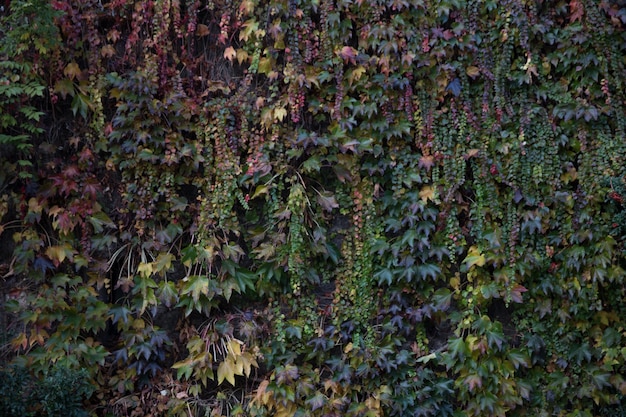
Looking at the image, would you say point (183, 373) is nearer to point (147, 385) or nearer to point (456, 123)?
point (147, 385)

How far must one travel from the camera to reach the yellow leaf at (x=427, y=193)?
3.72 m

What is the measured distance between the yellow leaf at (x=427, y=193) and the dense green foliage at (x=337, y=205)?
0.8 inches

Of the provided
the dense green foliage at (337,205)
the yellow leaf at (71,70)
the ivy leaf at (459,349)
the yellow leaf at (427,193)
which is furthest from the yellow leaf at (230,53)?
the ivy leaf at (459,349)

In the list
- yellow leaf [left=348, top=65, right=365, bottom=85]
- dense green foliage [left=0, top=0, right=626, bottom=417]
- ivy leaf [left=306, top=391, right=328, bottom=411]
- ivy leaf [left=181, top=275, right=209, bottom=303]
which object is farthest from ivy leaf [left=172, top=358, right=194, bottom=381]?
yellow leaf [left=348, top=65, right=365, bottom=85]

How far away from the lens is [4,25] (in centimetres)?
360

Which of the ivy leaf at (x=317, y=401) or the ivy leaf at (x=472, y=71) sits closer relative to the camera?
the ivy leaf at (x=317, y=401)

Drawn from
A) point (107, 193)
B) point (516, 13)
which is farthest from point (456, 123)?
point (107, 193)

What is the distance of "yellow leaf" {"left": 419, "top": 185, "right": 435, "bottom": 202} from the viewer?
372 centimetres

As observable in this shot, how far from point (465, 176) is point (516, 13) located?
1037 millimetres

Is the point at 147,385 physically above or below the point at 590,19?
below

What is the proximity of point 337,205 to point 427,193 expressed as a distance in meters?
0.57

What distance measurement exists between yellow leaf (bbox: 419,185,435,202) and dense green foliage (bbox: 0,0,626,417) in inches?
0.8

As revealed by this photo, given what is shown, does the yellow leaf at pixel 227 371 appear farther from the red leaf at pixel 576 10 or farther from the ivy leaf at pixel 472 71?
the red leaf at pixel 576 10

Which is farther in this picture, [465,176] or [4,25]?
[465,176]
